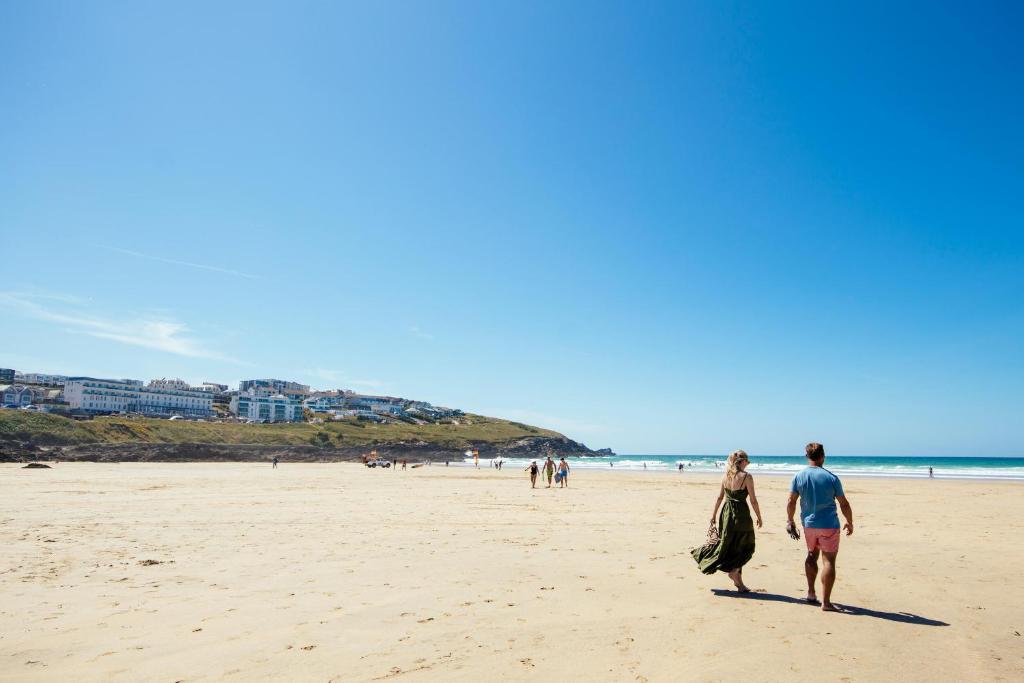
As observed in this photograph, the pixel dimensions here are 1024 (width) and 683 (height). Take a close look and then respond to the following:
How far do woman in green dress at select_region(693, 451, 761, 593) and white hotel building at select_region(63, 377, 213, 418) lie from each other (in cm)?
17079

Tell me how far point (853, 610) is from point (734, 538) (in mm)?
1707

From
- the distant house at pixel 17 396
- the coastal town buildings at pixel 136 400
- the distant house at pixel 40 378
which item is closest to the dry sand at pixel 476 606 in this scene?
the coastal town buildings at pixel 136 400

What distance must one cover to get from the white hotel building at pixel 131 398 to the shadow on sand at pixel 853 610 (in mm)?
171059

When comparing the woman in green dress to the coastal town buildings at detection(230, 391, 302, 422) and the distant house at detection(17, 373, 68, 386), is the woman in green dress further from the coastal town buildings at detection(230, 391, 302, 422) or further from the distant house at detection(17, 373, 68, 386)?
the distant house at detection(17, 373, 68, 386)

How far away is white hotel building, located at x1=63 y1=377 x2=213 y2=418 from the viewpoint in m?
146

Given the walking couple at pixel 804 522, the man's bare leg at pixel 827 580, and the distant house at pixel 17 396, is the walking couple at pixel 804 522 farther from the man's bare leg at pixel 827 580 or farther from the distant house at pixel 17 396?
→ the distant house at pixel 17 396

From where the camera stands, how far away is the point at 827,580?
304 inches

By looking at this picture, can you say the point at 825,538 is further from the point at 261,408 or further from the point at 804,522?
the point at 261,408

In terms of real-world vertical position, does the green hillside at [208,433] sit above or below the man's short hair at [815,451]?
below

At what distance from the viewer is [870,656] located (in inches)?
238

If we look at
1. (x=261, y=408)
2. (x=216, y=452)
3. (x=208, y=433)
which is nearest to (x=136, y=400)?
(x=261, y=408)

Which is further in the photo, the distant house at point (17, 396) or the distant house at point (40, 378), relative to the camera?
the distant house at point (40, 378)

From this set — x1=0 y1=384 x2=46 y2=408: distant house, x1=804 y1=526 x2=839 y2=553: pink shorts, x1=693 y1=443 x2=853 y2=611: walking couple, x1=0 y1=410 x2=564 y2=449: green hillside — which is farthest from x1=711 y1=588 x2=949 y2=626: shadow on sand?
x1=0 y1=384 x2=46 y2=408: distant house

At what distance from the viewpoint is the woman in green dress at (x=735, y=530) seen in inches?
340
